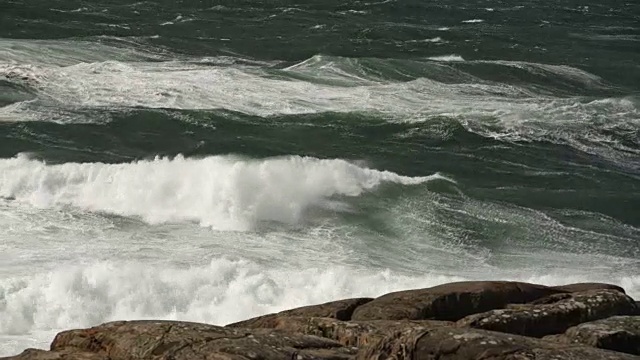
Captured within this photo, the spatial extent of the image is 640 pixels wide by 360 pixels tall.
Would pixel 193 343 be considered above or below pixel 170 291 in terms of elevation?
above

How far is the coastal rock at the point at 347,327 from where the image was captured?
1287cm

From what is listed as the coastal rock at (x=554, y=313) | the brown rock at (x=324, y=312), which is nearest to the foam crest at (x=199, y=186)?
the brown rock at (x=324, y=312)

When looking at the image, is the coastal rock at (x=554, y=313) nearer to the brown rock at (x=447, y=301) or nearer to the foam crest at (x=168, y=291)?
the brown rock at (x=447, y=301)

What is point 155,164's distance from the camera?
3058cm

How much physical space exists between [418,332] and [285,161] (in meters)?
20.7

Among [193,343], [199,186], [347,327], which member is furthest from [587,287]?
[199,186]

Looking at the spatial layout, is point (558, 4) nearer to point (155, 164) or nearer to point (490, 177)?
point (490, 177)

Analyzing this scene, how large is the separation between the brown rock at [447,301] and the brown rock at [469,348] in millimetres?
3213

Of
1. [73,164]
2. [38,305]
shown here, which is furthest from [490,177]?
[38,305]

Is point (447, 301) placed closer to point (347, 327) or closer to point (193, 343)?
point (347, 327)

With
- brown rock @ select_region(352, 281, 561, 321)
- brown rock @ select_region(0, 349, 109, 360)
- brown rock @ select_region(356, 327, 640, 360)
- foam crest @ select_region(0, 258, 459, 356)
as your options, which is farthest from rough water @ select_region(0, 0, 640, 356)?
brown rock @ select_region(356, 327, 640, 360)

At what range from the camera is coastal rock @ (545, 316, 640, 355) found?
466 inches

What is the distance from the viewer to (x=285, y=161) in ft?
103

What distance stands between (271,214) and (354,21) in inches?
1156
